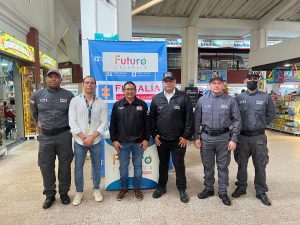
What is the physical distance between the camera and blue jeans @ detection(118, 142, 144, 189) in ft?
9.93

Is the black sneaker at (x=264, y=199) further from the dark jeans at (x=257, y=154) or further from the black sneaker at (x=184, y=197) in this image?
the black sneaker at (x=184, y=197)

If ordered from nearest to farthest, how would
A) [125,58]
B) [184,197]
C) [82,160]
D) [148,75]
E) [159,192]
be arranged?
[82,160]
[184,197]
[159,192]
[125,58]
[148,75]

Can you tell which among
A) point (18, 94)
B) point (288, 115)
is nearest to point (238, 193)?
point (288, 115)

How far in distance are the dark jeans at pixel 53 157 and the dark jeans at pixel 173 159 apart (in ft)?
3.68

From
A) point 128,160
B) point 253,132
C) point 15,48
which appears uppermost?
point 15,48

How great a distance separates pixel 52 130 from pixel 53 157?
13.4 inches

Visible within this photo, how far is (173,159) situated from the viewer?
3039 mm

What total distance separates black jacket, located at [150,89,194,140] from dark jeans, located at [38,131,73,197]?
3.56 feet

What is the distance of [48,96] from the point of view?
2.81m

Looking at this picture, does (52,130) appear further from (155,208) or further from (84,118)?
(155,208)

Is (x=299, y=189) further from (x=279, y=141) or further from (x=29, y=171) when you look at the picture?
(x=29, y=171)

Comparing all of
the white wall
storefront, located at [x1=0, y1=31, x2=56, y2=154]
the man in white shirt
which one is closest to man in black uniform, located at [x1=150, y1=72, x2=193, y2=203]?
the man in white shirt

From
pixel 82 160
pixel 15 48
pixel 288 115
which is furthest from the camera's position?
pixel 288 115

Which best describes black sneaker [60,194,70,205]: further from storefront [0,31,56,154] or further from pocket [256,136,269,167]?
storefront [0,31,56,154]
